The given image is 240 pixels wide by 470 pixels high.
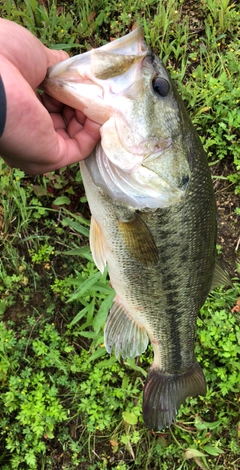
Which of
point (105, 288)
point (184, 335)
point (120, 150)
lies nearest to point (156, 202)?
point (120, 150)

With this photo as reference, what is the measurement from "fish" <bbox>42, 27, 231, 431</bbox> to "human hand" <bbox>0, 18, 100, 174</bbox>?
80mm

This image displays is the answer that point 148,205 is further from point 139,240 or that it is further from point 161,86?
point 161,86

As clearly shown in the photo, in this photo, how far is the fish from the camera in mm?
1547

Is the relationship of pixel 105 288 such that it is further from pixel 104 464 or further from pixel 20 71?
pixel 20 71

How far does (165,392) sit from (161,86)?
1632mm

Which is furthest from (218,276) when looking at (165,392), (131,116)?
(131,116)

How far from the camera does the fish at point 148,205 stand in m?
1.55

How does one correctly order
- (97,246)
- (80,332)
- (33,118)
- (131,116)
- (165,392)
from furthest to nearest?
1. (80,332)
2. (165,392)
3. (97,246)
4. (131,116)
5. (33,118)

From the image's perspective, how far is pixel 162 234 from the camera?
1796 mm

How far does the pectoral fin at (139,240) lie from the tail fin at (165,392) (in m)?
0.81

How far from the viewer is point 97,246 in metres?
2.03

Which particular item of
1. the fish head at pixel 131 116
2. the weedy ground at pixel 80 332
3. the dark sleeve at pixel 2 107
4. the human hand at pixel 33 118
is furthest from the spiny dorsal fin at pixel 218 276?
the dark sleeve at pixel 2 107

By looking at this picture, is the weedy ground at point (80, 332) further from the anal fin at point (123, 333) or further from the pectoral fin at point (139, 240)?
the pectoral fin at point (139, 240)

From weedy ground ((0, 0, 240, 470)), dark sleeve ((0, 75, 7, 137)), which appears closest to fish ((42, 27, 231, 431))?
dark sleeve ((0, 75, 7, 137))
